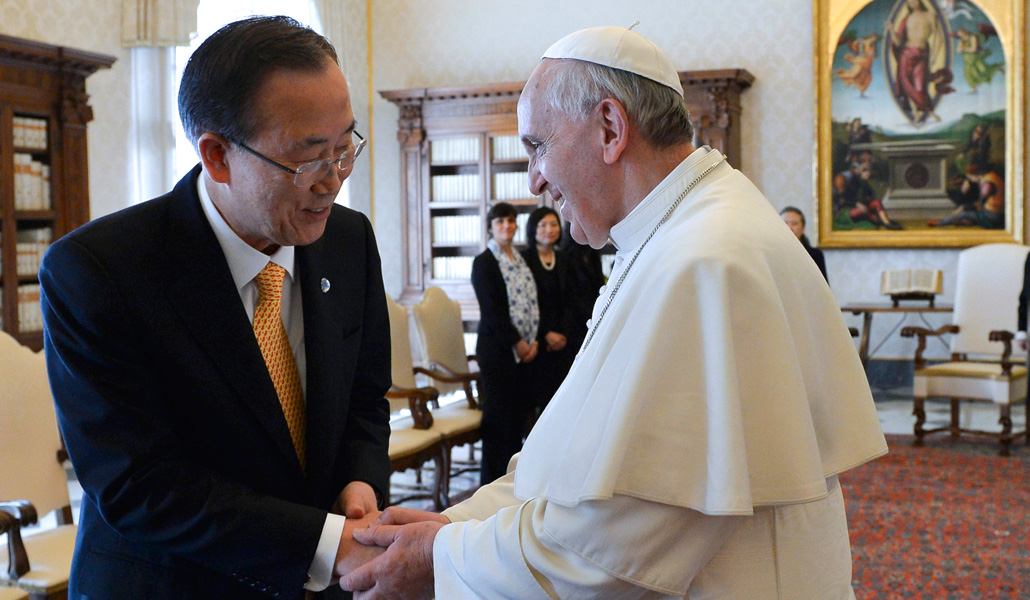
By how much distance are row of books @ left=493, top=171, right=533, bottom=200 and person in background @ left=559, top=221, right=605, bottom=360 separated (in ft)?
10.8

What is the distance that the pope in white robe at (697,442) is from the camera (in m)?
1.32

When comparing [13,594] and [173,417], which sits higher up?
[173,417]

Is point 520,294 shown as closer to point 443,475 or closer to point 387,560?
point 443,475

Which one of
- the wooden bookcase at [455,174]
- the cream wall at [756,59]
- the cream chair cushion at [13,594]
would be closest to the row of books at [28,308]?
the cream chair cushion at [13,594]

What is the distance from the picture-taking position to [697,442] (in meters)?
1.33

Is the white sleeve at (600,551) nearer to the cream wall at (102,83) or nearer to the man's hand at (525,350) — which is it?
the man's hand at (525,350)

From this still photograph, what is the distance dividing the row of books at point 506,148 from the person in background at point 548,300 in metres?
3.30

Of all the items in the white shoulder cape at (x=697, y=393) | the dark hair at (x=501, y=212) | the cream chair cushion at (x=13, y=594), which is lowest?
the cream chair cushion at (x=13, y=594)

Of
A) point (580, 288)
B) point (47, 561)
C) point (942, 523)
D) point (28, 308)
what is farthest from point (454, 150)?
point (47, 561)

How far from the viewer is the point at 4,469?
126 inches

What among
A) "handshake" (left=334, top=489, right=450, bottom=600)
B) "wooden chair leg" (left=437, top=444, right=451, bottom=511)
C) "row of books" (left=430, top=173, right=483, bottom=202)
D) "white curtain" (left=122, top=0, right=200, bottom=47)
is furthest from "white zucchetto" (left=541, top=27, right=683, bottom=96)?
"row of books" (left=430, top=173, right=483, bottom=202)

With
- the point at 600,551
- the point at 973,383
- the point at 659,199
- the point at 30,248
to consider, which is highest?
the point at 30,248

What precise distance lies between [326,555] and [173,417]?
35cm

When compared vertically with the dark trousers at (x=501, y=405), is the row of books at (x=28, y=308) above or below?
above
